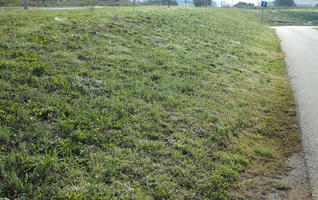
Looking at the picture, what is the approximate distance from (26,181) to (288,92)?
8.92 meters

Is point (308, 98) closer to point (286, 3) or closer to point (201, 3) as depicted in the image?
point (201, 3)

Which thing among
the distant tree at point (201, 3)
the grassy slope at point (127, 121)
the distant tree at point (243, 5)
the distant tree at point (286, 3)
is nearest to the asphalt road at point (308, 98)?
the grassy slope at point (127, 121)

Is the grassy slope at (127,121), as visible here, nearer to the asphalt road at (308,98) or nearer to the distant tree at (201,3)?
the asphalt road at (308,98)

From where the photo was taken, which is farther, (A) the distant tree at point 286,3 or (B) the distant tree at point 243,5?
(A) the distant tree at point 286,3

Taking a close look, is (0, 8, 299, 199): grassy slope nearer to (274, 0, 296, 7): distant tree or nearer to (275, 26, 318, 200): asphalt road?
(275, 26, 318, 200): asphalt road

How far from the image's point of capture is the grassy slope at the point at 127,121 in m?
3.92

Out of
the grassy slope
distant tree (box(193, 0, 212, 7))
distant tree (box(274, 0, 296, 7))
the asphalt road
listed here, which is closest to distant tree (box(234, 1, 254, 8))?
distant tree (box(274, 0, 296, 7))

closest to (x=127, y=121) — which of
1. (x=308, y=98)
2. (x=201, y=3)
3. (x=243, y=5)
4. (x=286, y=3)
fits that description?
(x=308, y=98)

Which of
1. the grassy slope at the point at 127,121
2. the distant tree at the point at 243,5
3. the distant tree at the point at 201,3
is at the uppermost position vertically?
the distant tree at the point at 243,5

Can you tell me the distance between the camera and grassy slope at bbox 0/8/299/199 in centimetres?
392

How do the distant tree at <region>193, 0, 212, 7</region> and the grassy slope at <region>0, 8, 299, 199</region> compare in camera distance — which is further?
the distant tree at <region>193, 0, 212, 7</region>

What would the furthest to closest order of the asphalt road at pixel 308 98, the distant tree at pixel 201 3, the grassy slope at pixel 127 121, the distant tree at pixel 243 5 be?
the distant tree at pixel 243 5 < the distant tree at pixel 201 3 < the asphalt road at pixel 308 98 < the grassy slope at pixel 127 121

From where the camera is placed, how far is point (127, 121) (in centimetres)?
553

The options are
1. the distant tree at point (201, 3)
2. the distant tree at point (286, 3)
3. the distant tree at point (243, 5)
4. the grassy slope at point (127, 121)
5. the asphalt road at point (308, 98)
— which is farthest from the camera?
the distant tree at point (286, 3)
